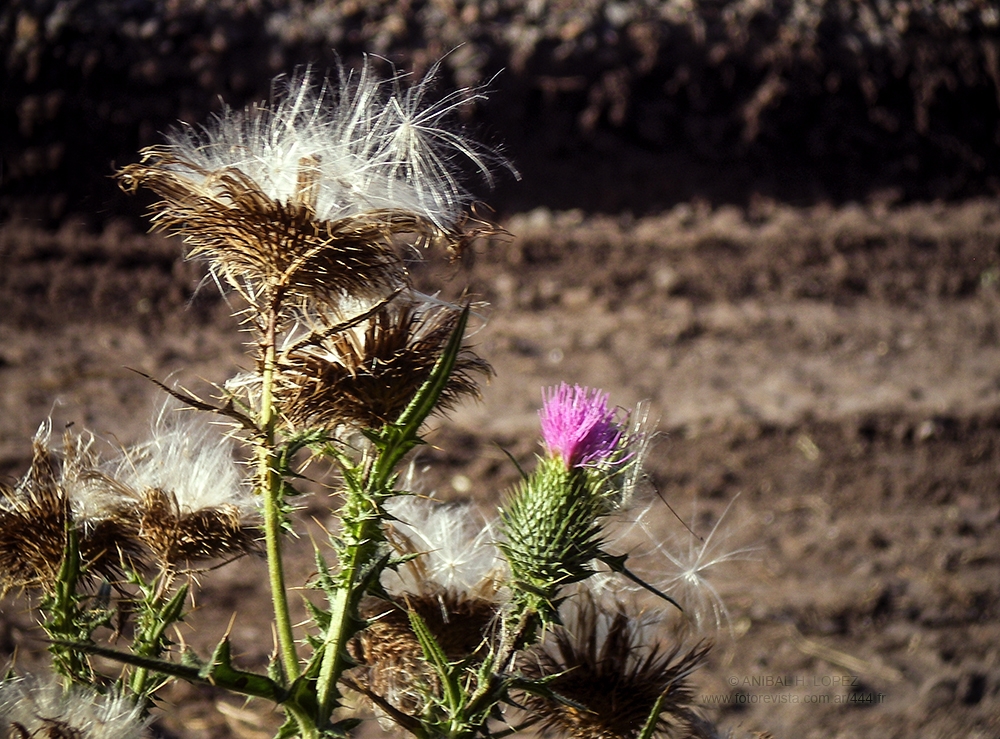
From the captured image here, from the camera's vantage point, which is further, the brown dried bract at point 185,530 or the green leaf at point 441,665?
the brown dried bract at point 185,530

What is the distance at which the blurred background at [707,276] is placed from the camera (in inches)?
155

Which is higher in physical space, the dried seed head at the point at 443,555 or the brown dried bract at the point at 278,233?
the brown dried bract at the point at 278,233

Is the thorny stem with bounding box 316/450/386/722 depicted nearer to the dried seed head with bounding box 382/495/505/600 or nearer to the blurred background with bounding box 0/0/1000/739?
the dried seed head with bounding box 382/495/505/600

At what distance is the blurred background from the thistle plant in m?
2.28

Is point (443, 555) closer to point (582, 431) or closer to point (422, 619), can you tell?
point (422, 619)

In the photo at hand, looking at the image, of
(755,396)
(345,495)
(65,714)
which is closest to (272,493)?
(345,495)

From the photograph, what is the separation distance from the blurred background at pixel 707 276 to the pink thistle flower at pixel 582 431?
8.28 ft

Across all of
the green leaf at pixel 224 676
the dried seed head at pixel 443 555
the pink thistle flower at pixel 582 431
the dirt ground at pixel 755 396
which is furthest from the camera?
the dirt ground at pixel 755 396

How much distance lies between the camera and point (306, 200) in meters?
0.96

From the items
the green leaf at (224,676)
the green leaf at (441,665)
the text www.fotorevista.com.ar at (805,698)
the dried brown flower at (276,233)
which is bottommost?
the text www.fotorevista.com.ar at (805,698)

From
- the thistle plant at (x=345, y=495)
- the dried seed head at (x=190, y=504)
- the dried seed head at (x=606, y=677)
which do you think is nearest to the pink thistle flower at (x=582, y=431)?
the thistle plant at (x=345, y=495)

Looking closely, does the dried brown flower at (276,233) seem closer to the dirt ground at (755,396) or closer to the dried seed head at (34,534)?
the dried seed head at (34,534)

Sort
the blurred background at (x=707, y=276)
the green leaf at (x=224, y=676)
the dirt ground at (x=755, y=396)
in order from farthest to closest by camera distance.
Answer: the blurred background at (x=707, y=276) < the dirt ground at (x=755, y=396) < the green leaf at (x=224, y=676)

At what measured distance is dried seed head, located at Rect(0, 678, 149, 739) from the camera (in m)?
0.96
